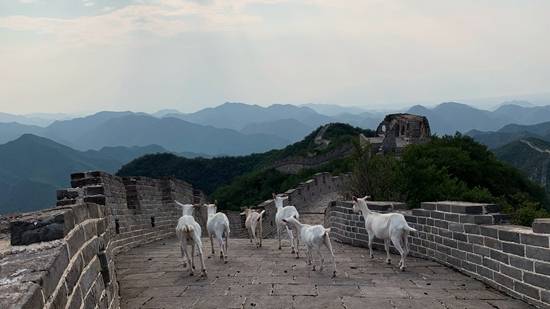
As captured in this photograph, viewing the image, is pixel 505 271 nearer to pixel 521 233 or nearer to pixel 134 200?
pixel 521 233

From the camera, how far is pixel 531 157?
5894 cm

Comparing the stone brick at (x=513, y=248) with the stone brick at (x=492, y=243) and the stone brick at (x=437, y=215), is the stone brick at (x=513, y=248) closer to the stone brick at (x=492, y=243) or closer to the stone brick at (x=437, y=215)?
the stone brick at (x=492, y=243)

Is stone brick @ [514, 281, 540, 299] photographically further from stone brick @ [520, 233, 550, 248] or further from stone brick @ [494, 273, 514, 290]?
stone brick @ [520, 233, 550, 248]

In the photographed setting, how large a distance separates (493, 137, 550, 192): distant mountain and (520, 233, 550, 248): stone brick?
4874 centimetres

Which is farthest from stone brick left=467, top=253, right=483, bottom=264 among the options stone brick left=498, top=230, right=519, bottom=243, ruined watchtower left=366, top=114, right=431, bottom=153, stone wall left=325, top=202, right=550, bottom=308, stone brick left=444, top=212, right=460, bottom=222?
ruined watchtower left=366, top=114, right=431, bottom=153

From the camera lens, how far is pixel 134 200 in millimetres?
11844

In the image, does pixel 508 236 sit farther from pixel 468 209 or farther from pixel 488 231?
pixel 468 209

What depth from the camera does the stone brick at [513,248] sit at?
18.2 ft

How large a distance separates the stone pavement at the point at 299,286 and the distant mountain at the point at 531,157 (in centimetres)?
4747

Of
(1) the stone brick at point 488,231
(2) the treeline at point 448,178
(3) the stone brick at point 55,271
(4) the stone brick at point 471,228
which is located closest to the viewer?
(3) the stone brick at point 55,271

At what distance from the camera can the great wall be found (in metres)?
2.93

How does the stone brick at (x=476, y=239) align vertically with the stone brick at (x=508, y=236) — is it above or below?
below

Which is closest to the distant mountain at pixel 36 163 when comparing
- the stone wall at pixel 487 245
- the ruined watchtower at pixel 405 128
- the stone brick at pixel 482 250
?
the ruined watchtower at pixel 405 128

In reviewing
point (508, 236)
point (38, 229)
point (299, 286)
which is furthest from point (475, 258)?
point (38, 229)
